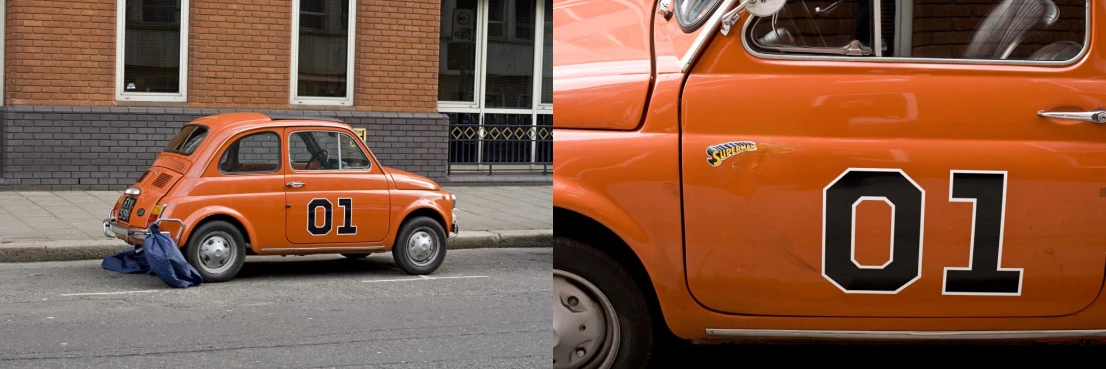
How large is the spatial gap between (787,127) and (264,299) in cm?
514

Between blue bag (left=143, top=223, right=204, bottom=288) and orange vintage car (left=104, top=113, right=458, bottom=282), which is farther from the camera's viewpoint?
blue bag (left=143, top=223, right=204, bottom=288)

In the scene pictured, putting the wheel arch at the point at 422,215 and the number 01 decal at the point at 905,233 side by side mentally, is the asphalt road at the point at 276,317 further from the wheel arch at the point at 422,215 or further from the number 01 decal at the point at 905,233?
the number 01 decal at the point at 905,233

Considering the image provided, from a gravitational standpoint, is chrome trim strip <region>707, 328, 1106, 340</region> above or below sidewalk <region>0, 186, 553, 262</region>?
above

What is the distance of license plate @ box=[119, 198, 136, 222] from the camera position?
643cm

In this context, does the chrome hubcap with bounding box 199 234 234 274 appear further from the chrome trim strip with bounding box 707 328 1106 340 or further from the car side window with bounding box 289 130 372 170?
the chrome trim strip with bounding box 707 328 1106 340

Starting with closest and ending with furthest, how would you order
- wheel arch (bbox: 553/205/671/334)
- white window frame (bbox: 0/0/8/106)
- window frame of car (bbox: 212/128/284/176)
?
1. wheel arch (bbox: 553/205/671/334)
2. window frame of car (bbox: 212/128/284/176)
3. white window frame (bbox: 0/0/8/106)

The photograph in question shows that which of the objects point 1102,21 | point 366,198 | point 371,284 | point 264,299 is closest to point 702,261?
point 1102,21

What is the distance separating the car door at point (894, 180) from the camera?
1.44 meters

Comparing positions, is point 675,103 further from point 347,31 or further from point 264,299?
point 264,299

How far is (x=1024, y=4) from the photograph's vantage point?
1.63 metres

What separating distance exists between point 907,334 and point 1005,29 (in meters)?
0.42

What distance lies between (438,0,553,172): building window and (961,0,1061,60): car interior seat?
538mm

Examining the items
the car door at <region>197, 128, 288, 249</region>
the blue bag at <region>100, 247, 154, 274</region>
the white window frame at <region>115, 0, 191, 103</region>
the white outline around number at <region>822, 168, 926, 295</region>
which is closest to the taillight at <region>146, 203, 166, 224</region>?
the car door at <region>197, 128, 288, 249</region>

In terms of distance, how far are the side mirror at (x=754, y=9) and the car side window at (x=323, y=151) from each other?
7.93 feet
